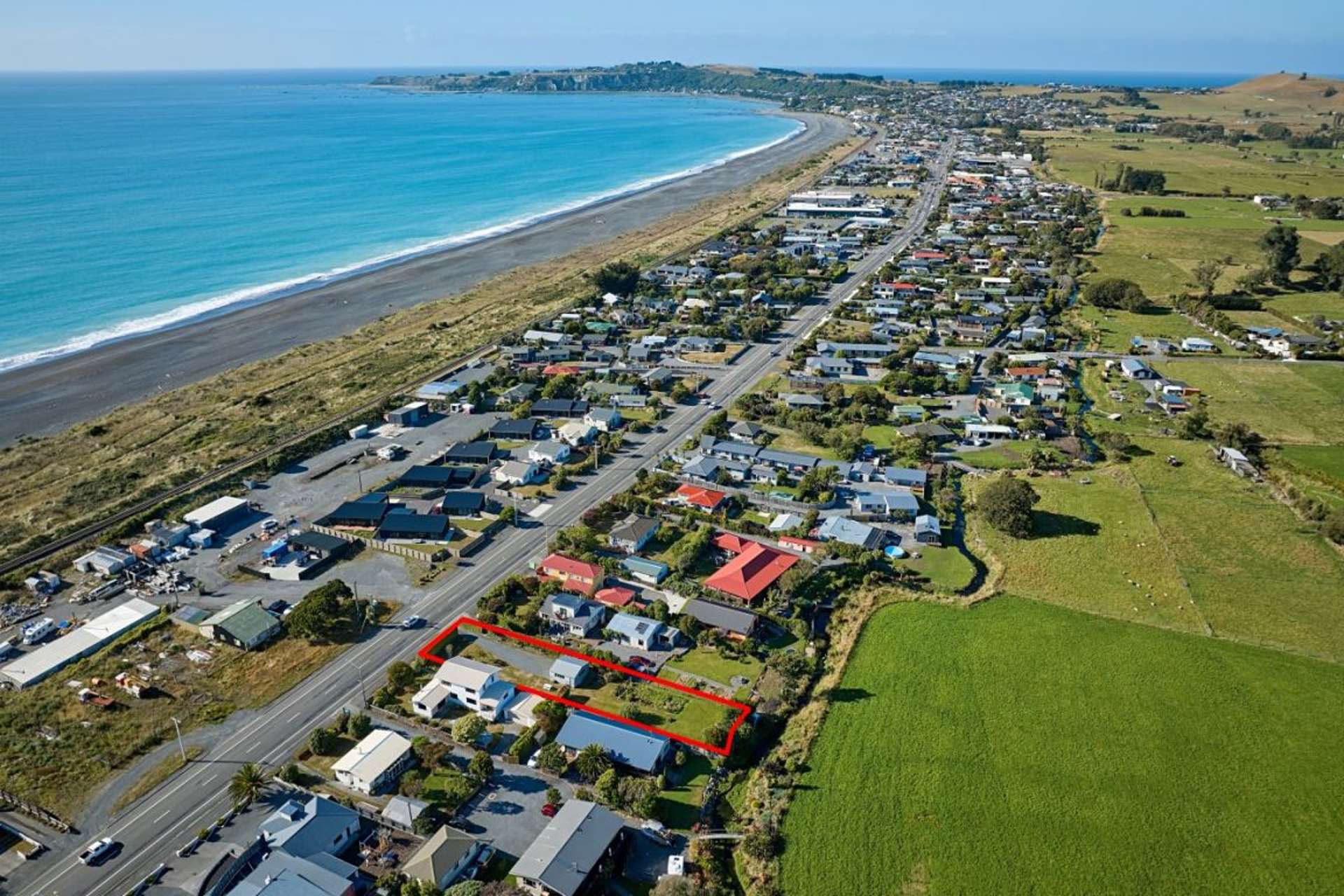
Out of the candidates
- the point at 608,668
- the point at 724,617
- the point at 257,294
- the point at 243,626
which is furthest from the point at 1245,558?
the point at 257,294

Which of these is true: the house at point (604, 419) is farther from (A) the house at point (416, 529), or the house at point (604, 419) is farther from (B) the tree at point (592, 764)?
(B) the tree at point (592, 764)

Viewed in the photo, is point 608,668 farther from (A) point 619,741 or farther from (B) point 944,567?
(B) point 944,567

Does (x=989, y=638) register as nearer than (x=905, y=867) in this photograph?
No

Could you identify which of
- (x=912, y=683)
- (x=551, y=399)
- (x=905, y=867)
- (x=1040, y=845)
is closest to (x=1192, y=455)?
(x=912, y=683)

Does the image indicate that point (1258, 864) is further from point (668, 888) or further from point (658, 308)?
point (658, 308)

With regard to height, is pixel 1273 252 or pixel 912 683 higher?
pixel 1273 252

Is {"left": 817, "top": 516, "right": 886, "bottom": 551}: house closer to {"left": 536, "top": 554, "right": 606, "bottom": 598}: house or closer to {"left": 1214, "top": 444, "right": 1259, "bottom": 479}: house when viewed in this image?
{"left": 536, "top": 554, "right": 606, "bottom": 598}: house
